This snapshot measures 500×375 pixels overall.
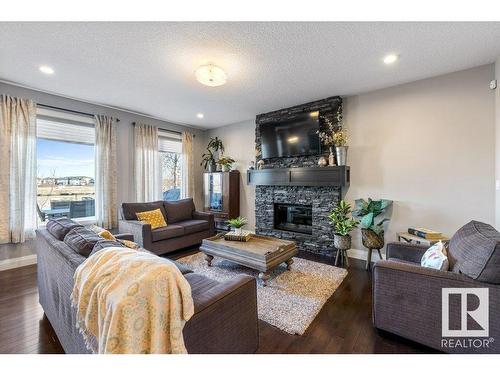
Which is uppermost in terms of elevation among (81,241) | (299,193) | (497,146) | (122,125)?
(122,125)

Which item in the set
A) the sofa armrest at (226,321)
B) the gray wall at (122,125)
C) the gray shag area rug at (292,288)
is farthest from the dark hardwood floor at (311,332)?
the gray wall at (122,125)

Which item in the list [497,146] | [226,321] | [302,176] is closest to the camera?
[226,321]

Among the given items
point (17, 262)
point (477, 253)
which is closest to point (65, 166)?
point (17, 262)

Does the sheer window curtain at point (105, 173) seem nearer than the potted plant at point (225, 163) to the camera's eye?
Yes

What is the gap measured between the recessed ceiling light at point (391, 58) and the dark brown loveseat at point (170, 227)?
11.7 ft

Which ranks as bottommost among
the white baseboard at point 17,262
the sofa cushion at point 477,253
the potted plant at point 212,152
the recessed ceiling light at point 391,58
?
the white baseboard at point 17,262

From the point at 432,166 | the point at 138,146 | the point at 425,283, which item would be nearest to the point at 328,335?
the point at 425,283

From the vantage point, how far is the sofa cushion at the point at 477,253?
1.36 meters

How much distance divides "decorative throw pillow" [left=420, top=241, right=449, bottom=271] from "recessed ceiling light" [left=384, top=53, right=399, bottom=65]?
1992 mm

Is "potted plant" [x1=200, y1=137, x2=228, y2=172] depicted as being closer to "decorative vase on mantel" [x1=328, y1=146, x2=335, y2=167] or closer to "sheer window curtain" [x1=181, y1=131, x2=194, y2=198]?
"sheer window curtain" [x1=181, y1=131, x2=194, y2=198]

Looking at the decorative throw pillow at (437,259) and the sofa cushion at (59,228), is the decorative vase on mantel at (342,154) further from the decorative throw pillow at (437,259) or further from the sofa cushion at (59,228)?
the sofa cushion at (59,228)

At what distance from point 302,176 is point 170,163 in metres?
3.11

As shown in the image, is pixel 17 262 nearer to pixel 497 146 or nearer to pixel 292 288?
pixel 292 288

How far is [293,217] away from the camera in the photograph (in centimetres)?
430
